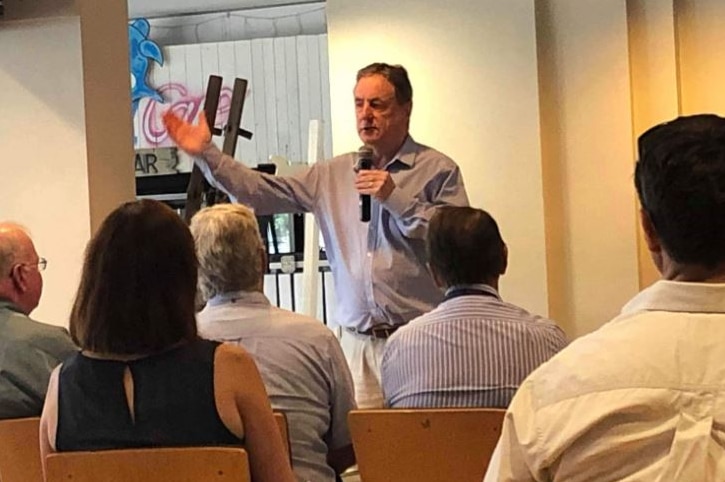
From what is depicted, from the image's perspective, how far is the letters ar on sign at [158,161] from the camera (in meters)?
8.27

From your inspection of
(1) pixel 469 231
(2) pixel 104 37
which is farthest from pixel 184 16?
(1) pixel 469 231

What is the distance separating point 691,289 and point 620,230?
Result: 360cm

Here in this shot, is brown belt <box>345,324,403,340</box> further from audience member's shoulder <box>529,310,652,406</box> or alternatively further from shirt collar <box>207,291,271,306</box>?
audience member's shoulder <box>529,310,652,406</box>

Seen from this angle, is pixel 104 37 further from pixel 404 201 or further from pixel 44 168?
pixel 404 201

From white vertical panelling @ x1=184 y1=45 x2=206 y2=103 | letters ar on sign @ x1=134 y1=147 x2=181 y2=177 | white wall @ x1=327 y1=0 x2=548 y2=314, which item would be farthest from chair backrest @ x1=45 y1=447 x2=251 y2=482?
white vertical panelling @ x1=184 y1=45 x2=206 y2=103

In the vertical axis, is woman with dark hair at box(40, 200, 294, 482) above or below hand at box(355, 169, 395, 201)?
below

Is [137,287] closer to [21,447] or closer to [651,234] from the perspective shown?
[21,447]

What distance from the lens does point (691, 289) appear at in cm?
123

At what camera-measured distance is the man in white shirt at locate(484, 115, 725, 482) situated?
46.9 inches

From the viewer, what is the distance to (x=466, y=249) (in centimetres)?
253

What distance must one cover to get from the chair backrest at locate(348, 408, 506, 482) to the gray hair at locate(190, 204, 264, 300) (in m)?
0.48

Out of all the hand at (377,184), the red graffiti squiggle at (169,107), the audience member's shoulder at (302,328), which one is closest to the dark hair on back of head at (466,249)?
the audience member's shoulder at (302,328)

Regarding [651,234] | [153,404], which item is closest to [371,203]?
[153,404]

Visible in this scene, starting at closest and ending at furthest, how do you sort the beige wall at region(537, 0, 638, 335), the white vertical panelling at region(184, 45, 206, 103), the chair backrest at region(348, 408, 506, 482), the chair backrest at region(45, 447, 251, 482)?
the chair backrest at region(45, 447, 251, 482) < the chair backrest at region(348, 408, 506, 482) < the beige wall at region(537, 0, 638, 335) < the white vertical panelling at region(184, 45, 206, 103)
